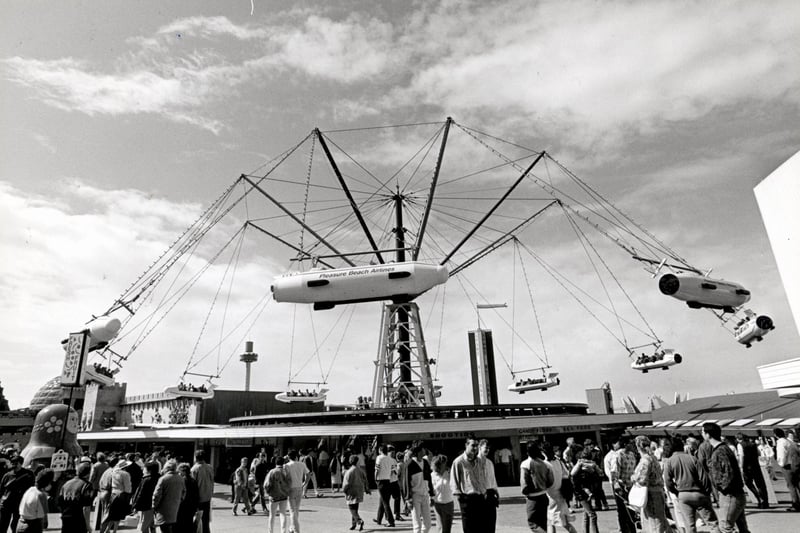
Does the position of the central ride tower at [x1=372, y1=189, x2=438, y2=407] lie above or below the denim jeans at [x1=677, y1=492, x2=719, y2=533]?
above

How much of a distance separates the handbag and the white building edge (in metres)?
17.1

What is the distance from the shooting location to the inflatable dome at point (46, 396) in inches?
2813

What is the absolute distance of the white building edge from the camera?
787 inches

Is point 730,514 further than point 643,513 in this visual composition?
No

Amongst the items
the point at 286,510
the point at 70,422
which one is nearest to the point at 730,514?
the point at 286,510

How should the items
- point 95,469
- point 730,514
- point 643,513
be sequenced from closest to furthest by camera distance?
point 730,514, point 643,513, point 95,469

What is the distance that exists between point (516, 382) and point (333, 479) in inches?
830

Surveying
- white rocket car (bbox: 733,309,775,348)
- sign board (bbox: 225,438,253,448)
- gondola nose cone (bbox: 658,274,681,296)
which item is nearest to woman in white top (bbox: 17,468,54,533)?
sign board (bbox: 225,438,253,448)

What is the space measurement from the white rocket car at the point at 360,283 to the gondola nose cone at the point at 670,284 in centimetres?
987

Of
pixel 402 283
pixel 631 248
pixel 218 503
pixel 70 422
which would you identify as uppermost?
pixel 631 248

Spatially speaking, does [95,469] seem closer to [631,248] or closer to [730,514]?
[730,514]

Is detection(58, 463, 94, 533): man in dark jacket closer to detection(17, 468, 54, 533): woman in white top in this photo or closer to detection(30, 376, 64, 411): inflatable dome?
detection(17, 468, 54, 533): woman in white top

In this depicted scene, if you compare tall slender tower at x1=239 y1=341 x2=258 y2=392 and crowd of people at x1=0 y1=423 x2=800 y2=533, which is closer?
crowd of people at x1=0 y1=423 x2=800 y2=533

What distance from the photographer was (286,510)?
10.7 metres
